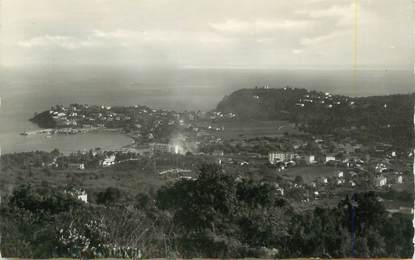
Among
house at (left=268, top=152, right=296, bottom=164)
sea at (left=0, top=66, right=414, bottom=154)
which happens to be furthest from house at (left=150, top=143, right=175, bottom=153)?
house at (left=268, top=152, right=296, bottom=164)

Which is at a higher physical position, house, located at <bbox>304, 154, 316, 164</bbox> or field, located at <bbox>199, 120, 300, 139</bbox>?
field, located at <bbox>199, 120, 300, 139</bbox>

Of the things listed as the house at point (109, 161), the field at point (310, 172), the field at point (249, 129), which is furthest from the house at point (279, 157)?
the house at point (109, 161)

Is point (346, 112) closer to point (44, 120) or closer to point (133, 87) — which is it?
point (133, 87)

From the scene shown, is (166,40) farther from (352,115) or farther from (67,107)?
(352,115)

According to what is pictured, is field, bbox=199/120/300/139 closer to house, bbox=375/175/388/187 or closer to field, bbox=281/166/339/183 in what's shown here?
field, bbox=281/166/339/183

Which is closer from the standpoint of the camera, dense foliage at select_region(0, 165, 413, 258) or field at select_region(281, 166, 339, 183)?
dense foliage at select_region(0, 165, 413, 258)

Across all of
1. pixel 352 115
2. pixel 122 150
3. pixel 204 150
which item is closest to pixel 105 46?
pixel 122 150

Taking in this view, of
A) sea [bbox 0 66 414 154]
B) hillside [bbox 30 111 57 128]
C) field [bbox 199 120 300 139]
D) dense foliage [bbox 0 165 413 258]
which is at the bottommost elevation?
dense foliage [bbox 0 165 413 258]
